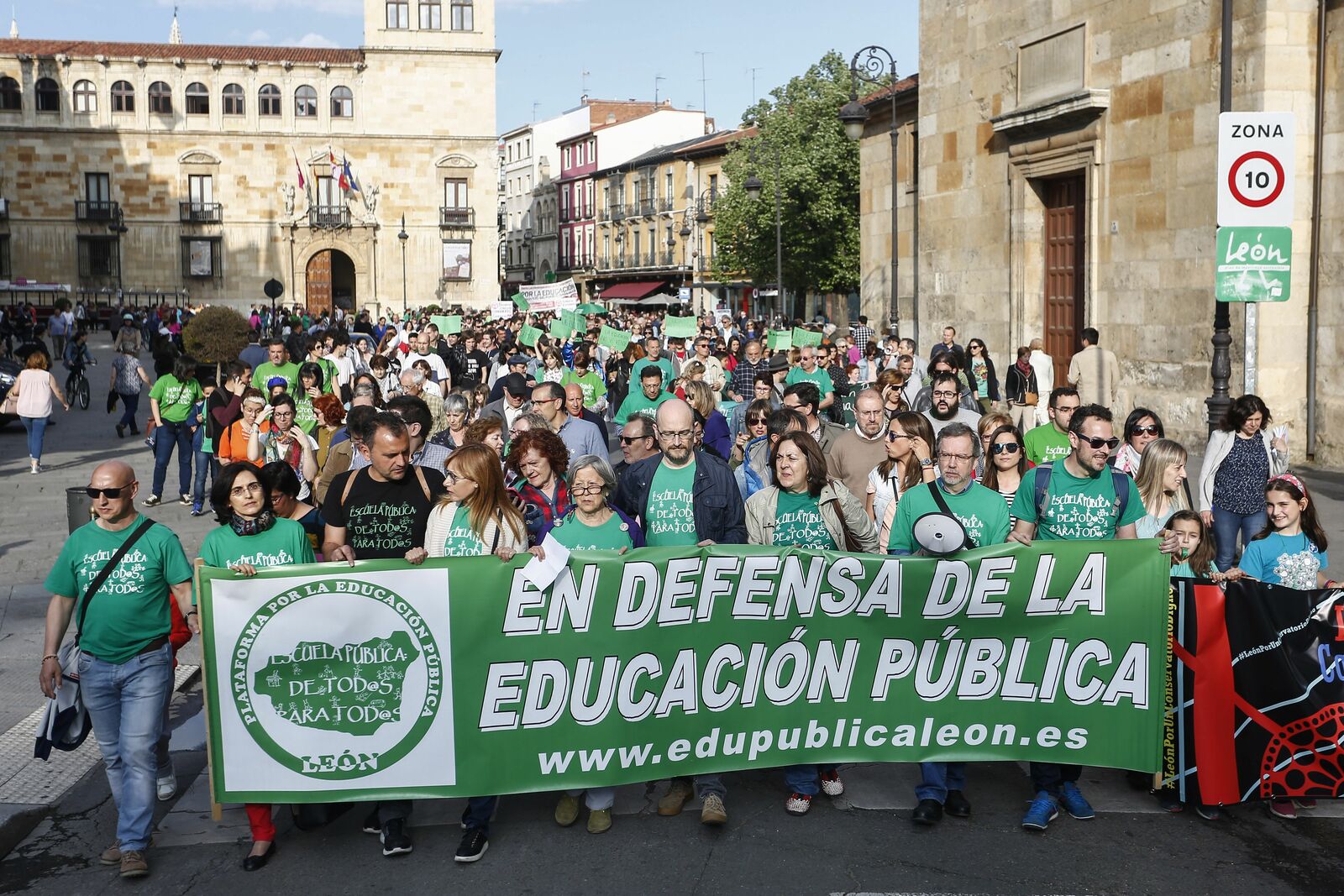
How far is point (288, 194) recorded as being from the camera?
2447 inches

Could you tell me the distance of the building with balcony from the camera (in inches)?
3398

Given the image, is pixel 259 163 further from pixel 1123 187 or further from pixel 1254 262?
pixel 1254 262

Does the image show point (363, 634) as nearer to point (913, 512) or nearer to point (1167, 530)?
point (913, 512)

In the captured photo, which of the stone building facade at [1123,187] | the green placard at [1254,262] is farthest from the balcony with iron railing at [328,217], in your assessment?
the green placard at [1254,262]

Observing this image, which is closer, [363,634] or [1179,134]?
[363,634]

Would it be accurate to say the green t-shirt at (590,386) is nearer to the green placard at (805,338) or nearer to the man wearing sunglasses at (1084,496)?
the green placard at (805,338)

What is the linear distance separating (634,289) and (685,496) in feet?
238

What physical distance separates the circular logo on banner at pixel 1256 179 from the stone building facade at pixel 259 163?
181 feet

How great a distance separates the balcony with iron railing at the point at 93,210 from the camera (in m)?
61.1

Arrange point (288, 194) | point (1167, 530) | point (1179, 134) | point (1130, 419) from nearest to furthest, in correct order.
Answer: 1. point (1167, 530)
2. point (1130, 419)
3. point (1179, 134)
4. point (288, 194)

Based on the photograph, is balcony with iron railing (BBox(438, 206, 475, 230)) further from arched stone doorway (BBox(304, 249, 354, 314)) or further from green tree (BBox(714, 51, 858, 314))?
green tree (BBox(714, 51, 858, 314))

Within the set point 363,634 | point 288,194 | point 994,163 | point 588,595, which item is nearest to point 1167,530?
point 588,595

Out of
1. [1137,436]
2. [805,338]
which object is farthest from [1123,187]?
[1137,436]

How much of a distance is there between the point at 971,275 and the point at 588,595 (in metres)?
17.2
